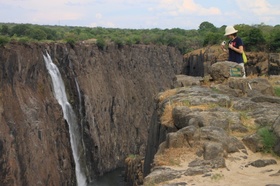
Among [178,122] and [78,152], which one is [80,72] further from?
[178,122]

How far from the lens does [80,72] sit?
49875 mm

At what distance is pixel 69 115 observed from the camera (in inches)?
1789

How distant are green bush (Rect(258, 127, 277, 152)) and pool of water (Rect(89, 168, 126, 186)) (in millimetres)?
35765

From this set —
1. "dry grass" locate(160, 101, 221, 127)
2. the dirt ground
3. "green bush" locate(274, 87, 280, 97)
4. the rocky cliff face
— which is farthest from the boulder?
the rocky cliff face

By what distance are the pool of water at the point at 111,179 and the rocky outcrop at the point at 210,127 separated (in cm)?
3086

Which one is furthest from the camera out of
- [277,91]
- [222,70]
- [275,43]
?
[275,43]

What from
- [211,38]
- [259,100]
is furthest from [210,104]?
[211,38]

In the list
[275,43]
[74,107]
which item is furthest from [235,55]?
[74,107]

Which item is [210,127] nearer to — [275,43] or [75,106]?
[275,43]

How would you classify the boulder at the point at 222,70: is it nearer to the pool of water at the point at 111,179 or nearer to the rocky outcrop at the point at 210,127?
the rocky outcrop at the point at 210,127

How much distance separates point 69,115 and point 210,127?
1403 inches

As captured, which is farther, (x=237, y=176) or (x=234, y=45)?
(x=234, y=45)

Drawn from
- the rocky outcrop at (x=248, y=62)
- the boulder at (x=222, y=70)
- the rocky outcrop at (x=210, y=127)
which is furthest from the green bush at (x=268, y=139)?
the rocky outcrop at (x=248, y=62)

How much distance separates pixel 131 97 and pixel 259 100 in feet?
159
